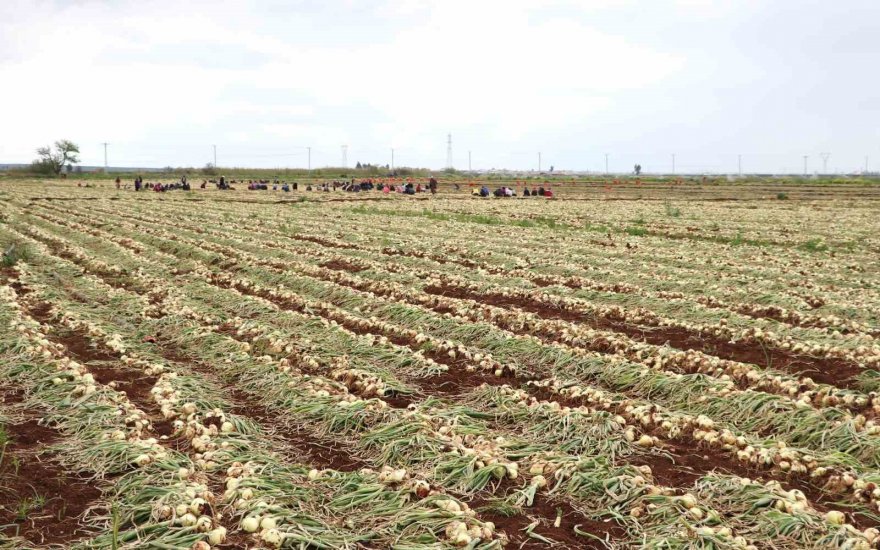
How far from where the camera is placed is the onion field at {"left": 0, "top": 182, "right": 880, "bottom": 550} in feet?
16.1

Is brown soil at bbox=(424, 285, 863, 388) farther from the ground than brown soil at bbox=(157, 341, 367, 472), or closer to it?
farther from the ground

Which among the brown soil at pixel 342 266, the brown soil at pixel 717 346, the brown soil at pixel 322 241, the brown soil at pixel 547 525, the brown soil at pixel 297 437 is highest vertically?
the brown soil at pixel 322 241

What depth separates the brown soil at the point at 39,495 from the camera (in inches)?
185

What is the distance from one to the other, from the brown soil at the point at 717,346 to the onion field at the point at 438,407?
0.06 metres

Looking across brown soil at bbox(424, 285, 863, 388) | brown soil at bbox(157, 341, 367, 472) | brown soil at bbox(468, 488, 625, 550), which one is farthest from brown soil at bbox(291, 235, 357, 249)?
brown soil at bbox(468, 488, 625, 550)

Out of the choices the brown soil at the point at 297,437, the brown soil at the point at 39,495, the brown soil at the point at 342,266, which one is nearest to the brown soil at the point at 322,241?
the brown soil at the point at 342,266

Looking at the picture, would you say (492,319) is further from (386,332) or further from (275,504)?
(275,504)

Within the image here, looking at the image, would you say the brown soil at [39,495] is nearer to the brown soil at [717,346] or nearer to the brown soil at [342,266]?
the brown soil at [717,346]

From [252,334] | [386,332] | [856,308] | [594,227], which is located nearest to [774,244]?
[594,227]

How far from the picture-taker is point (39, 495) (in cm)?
525

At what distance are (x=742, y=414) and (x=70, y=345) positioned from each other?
8.29m

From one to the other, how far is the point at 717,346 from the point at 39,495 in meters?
7.95

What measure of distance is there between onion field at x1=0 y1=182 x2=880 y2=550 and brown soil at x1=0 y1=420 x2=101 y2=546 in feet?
0.08

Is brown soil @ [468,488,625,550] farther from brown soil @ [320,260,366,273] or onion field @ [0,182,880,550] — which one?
brown soil @ [320,260,366,273]
